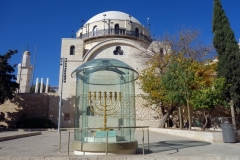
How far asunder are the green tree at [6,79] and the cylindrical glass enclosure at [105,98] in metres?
11.0

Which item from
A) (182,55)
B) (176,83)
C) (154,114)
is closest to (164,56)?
(182,55)

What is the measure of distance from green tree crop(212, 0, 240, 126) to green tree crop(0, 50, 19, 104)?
50.1ft

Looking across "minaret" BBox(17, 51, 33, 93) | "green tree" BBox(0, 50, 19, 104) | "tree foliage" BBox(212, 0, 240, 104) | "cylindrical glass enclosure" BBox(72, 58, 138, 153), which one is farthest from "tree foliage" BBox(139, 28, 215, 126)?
"minaret" BBox(17, 51, 33, 93)

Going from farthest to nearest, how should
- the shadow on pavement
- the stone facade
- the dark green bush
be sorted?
the stone facade < the dark green bush < the shadow on pavement

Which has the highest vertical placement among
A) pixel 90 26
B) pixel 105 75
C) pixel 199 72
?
pixel 90 26

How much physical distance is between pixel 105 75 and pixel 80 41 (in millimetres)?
14083

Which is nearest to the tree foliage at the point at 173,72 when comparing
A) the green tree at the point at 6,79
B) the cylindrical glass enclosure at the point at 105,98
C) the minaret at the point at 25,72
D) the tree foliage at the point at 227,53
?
the tree foliage at the point at 227,53

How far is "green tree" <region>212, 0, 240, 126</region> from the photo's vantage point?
39.2 ft

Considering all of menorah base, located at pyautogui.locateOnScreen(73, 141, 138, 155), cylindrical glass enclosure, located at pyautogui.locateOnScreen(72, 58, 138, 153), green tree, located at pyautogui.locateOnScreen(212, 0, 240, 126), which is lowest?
menorah base, located at pyautogui.locateOnScreen(73, 141, 138, 155)

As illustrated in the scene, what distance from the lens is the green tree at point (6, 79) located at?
1504 centimetres

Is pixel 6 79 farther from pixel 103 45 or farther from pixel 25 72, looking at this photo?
pixel 25 72

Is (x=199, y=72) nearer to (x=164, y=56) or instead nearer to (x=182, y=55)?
(x=182, y=55)

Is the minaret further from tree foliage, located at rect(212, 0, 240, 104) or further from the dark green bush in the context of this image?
tree foliage, located at rect(212, 0, 240, 104)

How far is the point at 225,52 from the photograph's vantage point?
12.3 meters
